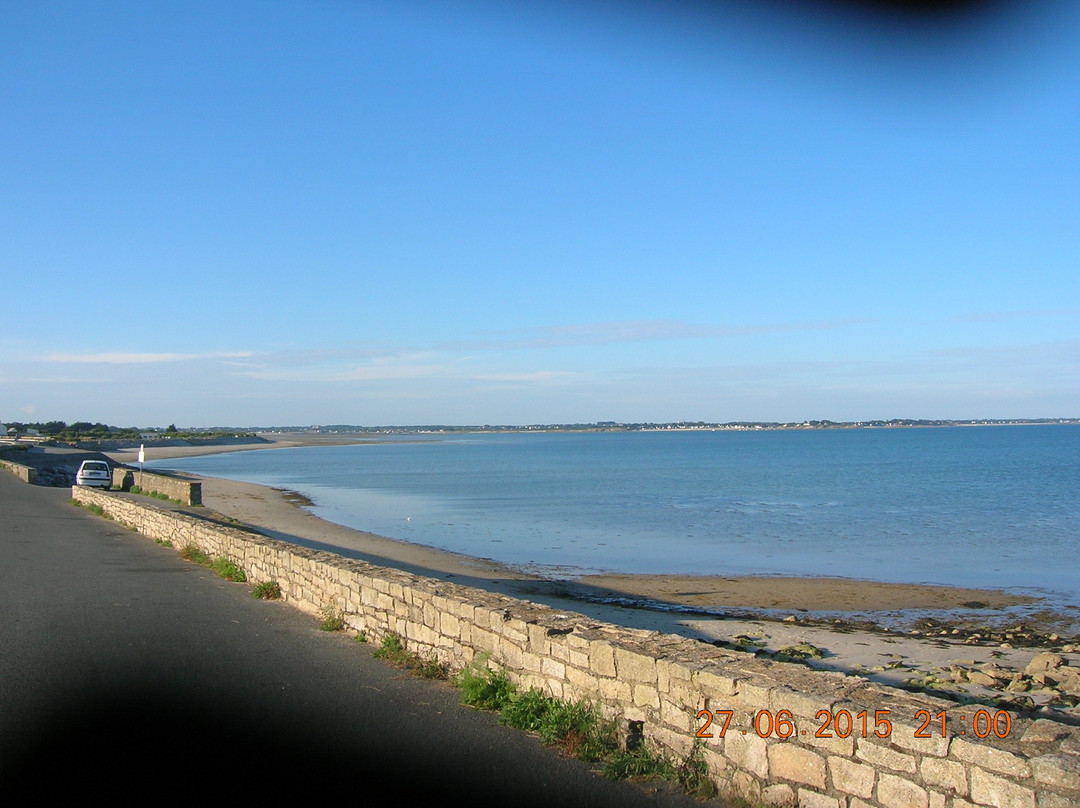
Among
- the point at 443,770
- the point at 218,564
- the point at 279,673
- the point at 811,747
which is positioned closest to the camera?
the point at 811,747

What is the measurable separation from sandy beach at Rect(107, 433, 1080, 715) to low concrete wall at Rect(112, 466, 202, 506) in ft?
10.7

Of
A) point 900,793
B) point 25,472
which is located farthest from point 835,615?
point 25,472

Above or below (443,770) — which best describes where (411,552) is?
below

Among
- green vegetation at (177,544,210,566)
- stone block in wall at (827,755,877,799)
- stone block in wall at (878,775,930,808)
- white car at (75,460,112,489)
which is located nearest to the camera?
stone block in wall at (878,775,930,808)

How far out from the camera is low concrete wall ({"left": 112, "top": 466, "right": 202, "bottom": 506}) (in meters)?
24.4

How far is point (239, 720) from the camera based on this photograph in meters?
6.03

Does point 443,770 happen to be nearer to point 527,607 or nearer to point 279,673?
point 527,607

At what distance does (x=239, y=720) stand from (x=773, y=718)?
12.6 feet

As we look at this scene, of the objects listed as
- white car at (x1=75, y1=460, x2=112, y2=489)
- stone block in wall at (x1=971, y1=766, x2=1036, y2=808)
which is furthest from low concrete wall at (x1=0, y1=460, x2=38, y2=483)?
stone block in wall at (x1=971, y1=766, x2=1036, y2=808)

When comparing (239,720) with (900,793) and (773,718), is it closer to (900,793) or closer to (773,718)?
(773,718)

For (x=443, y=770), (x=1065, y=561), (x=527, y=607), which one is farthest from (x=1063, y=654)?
(x=1065, y=561)

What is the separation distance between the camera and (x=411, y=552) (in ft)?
75.7

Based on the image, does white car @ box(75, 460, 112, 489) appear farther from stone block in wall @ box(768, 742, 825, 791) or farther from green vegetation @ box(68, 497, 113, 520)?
stone block in wall @ box(768, 742, 825, 791)

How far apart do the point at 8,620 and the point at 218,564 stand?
3976 mm
